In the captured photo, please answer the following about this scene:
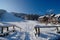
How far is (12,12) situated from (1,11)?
9896mm

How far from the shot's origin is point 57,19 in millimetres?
30125

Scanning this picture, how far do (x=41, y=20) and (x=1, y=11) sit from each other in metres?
42.0

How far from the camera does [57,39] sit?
372 inches

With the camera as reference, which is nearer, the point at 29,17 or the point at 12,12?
A: the point at 29,17

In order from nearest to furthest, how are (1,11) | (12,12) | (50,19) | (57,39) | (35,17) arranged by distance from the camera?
(57,39), (50,19), (35,17), (1,11), (12,12)

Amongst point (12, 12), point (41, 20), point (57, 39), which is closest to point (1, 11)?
point (12, 12)

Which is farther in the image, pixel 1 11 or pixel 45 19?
pixel 1 11

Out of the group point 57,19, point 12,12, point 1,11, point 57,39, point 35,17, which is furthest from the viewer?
point 12,12

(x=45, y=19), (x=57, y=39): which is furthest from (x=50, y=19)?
(x=57, y=39)

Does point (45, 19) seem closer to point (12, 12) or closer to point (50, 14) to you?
point (50, 14)

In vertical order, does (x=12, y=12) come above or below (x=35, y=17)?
above

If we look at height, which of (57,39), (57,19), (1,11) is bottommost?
(57,39)

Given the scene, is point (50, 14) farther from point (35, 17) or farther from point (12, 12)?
point (12, 12)

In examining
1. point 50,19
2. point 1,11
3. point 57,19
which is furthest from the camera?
point 1,11
